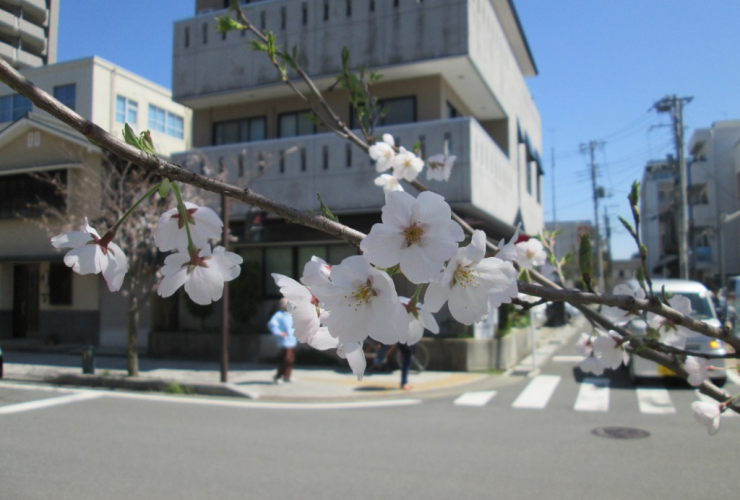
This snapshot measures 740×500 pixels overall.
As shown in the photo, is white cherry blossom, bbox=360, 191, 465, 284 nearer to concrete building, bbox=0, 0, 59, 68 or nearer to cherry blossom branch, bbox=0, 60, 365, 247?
cherry blossom branch, bbox=0, 60, 365, 247

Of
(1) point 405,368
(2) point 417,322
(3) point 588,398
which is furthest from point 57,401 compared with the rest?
(2) point 417,322

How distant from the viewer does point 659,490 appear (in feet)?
18.4

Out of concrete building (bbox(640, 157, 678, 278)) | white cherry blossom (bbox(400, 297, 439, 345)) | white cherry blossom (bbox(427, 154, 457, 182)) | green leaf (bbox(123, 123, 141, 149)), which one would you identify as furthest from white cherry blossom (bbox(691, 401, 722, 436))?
concrete building (bbox(640, 157, 678, 278))

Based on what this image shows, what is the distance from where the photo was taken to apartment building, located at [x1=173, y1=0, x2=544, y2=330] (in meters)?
14.0

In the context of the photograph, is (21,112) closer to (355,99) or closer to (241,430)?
(355,99)

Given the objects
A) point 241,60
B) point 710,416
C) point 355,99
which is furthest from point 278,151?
point 710,416

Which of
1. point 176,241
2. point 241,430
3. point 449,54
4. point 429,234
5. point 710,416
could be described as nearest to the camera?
point 429,234

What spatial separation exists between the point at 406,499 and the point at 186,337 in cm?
1217

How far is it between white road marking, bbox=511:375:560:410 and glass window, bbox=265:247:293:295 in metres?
7.26

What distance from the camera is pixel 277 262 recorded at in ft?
54.6

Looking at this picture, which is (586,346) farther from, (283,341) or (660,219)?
(660,219)

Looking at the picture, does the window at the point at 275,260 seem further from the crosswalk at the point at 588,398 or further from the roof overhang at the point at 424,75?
the crosswalk at the point at 588,398

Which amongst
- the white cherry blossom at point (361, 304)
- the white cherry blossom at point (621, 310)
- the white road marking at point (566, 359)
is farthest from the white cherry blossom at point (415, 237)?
the white road marking at point (566, 359)

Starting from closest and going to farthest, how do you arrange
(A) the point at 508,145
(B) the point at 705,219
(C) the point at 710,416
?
1. (C) the point at 710,416
2. (A) the point at 508,145
3. (B) the point at 705,219
